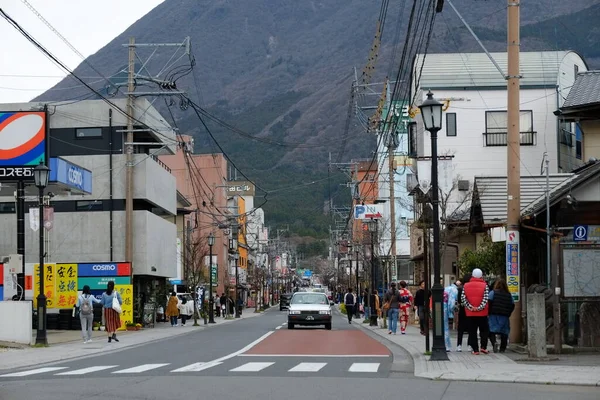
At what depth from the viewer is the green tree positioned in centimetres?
2575

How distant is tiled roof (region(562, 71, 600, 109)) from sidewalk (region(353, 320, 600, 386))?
14418 millimetres

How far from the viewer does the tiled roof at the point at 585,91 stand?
32.1 metres

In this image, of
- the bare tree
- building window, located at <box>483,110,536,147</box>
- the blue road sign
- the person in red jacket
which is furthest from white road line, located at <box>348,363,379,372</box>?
the bare tree

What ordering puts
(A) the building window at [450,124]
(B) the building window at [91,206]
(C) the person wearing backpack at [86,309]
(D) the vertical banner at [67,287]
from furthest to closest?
1. (A) the building window at [450,124]
2. (B) the building window at [91,206]
3. (D) the vertical banner at [67,287]
4. (C) the person wearing backpack at [86,309]

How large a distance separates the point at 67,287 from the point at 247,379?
25.3 meters

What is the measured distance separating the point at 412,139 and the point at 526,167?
777cm

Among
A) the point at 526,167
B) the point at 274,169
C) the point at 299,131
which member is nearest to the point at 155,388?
the point at 526,167

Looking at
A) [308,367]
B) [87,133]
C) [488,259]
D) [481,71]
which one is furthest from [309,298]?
[308,367]

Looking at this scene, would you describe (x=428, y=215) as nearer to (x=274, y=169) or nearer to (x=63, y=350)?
(x=63, y=350)

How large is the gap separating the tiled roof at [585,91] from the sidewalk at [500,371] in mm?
14418

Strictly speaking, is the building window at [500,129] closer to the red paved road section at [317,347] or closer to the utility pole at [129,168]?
the utility pole at [129,168]

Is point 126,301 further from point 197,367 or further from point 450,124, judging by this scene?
point 197,367

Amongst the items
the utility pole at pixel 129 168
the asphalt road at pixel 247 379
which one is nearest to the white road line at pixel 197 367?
the asphalt road at pixel 247 379

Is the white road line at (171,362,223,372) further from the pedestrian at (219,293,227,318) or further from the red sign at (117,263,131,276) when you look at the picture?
the pedestrian at (219,293,227,318)
